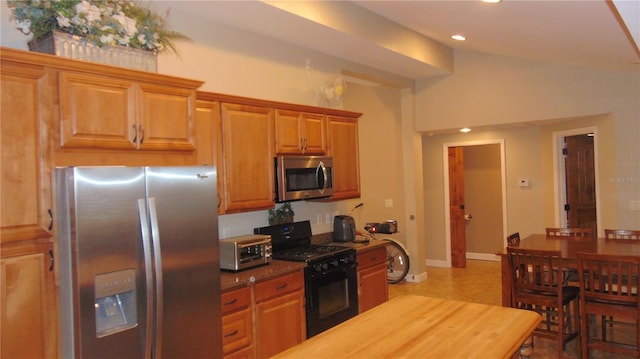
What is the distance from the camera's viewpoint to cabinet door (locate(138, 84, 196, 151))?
275 cm

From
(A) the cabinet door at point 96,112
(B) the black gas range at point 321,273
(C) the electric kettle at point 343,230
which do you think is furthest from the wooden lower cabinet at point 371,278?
(A) the cabinet door at point 96,112

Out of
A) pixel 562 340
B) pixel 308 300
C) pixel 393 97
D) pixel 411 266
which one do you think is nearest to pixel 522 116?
pixel 393 97

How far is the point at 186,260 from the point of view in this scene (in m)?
2.71

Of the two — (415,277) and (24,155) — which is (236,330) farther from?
(415,277)

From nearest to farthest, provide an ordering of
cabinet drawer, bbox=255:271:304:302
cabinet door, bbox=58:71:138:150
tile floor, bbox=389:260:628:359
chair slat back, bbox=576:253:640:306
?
cabinet door, bbox=58:71:138:150 → cabinet drawer, bbox=255:271:304:302 → chair slat back, bbox=576:253:640:306 → tile floor, bbox=389:260:628:359

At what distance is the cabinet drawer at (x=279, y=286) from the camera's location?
330 cm

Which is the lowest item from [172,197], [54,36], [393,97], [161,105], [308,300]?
[308,300]

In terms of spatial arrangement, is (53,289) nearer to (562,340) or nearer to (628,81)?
(562,340)

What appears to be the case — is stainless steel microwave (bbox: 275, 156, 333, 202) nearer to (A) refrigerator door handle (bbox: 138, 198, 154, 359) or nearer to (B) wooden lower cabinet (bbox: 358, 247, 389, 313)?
(B) wooden lower cabinet (bbox: 358, 247, 389, 313)

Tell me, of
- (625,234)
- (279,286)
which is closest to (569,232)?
(625,234)

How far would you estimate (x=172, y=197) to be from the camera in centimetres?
265

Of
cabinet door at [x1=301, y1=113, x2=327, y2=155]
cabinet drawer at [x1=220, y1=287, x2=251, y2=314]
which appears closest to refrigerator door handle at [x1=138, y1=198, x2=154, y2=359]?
cabinet drawer at [x1=220, y1=287, x2=251, y2=314]

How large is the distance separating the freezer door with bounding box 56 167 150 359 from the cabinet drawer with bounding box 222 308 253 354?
0.65 meters

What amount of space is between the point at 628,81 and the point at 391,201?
3319 mm
